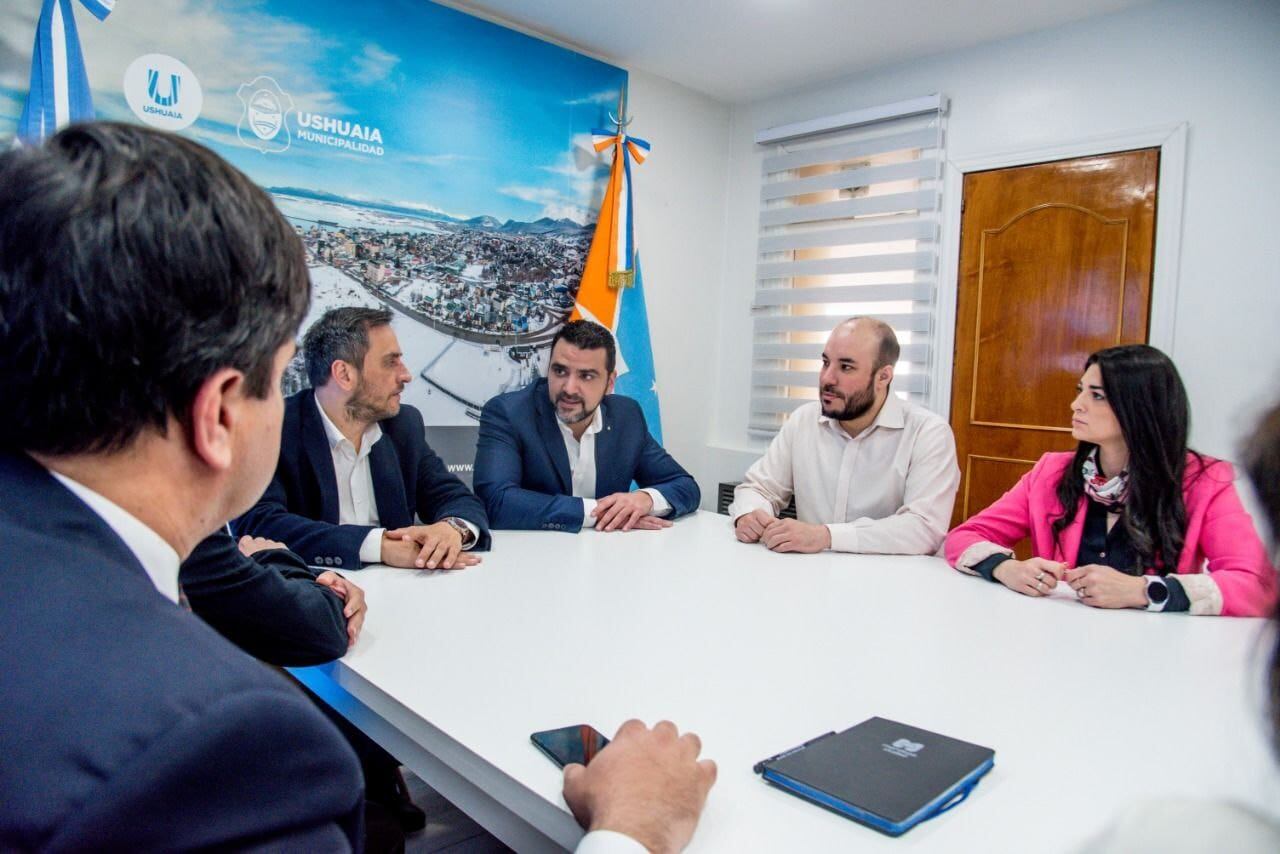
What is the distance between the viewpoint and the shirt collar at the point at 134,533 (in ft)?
2.02

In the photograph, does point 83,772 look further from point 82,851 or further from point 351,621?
point 351,621

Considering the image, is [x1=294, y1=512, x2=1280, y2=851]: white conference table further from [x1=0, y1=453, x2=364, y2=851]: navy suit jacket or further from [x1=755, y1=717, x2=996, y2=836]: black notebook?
[x1=0, y1=453, x2=364, y2=851]: navy suit jacket

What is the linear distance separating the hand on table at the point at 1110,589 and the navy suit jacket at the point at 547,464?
4.19 ft

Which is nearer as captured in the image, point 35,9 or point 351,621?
point 351,621

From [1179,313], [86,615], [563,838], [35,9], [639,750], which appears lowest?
[563,838]

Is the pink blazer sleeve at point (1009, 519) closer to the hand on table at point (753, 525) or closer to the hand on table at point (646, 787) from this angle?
the hand on table at point (753, 525)

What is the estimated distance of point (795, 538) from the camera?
2.24 m

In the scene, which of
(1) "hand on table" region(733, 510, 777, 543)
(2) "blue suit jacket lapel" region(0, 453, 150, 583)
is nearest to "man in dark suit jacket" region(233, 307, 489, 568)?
(1) "hand on table" region(733, 510, 777, 543)

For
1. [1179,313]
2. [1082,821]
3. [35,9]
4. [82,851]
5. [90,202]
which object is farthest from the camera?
[1179,313]

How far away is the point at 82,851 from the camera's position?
47 centimetres

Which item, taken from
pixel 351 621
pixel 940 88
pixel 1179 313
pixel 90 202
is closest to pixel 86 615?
pixel 90 202

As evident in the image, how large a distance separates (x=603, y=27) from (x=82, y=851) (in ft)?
14.2

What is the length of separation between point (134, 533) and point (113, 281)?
0.20 metres

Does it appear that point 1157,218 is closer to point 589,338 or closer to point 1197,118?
point 1197,118
